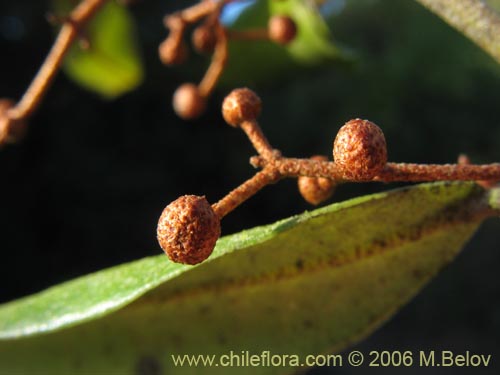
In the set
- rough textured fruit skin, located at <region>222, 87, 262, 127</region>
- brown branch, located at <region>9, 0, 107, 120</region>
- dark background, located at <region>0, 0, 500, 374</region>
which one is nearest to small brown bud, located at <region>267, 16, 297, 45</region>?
brown branch, located at <region>9, 0, 107, 120</region>

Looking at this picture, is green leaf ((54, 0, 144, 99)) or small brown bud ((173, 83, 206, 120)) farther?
green leaf ((54, 0, 144, 99))

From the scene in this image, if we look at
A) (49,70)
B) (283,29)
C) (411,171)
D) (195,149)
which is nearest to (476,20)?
(411,171)

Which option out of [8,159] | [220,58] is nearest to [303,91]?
[8,159]

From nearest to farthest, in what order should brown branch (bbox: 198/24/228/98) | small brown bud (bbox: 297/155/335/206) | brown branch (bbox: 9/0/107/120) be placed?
small brown bud (bbox: 297/155/335/206) → brown branch (bbox: 9/0/107/120) → brown branch (bbox: 198/24/228/98)

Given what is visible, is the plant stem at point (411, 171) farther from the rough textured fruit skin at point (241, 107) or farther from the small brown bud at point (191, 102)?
the small brown bud at point (191, 102)

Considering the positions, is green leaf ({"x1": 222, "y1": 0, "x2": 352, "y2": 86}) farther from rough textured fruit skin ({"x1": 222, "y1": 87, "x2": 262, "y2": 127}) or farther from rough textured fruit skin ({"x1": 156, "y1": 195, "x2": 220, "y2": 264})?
rough textured fruit skin ({"x1": 156, "y1": 195, "x2": 220, "y2": 264})

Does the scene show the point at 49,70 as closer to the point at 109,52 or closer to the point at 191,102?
the point at 191,102

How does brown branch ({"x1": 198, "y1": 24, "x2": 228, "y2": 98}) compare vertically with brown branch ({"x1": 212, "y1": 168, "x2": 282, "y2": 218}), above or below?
below
